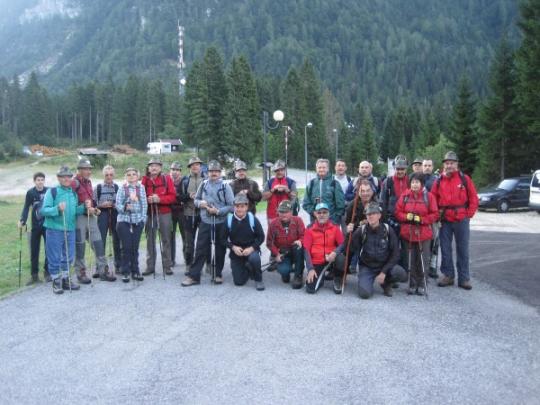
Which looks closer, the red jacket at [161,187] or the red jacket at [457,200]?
the red jacket at [457,200]

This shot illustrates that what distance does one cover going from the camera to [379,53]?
19538cm

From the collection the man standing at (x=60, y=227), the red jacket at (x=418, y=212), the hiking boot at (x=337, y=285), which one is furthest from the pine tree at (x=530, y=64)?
the man standing at (x=60, y=227)

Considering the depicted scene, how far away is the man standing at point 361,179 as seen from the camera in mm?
9141

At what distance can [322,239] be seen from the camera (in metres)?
8.40

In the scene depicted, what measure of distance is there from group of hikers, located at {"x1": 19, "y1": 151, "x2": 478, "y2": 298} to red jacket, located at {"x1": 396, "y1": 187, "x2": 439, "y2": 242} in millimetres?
15

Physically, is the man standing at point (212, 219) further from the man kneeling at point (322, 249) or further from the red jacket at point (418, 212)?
the red jacket at point (418, 212)

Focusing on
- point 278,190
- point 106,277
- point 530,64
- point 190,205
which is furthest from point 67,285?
point 530,64

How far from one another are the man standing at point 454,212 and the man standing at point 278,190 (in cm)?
250

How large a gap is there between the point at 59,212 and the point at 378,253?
4.88 meters

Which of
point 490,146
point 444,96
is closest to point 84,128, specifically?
point 444,96

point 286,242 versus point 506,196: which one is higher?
point 286,242

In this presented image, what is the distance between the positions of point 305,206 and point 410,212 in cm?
190

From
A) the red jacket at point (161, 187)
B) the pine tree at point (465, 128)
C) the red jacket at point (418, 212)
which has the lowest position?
the red jacket at point (418, 212)

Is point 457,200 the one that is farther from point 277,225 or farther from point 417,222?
point 277,225
